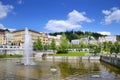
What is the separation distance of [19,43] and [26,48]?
9883 centimetres

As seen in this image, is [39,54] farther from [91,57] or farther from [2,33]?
[2,33]

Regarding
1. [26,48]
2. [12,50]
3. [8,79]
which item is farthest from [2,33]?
[8,79]

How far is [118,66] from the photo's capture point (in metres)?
58.4

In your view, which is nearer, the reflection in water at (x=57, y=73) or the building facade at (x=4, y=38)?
the reflection in water at (x=57, y=73)

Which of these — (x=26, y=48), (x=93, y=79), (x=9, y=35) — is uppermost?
(x=9, y=35)

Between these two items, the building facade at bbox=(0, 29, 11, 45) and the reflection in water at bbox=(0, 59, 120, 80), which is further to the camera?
the building facade at bbox=(0, 29, 11, 45)

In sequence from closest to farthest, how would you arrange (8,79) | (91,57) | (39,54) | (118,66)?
1. (8,79)
2. (118,66)
3. (91,57)
4. (39,54)

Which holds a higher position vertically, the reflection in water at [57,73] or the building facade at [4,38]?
the building facade at [4,38]

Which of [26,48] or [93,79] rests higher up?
[26,48]

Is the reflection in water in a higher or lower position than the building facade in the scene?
lower

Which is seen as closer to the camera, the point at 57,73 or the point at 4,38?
the point at 57,73

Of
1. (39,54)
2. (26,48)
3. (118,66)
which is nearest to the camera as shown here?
(118,66)

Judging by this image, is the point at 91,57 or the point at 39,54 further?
the point at 39,54

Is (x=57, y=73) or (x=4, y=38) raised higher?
(x=4, y=38)
